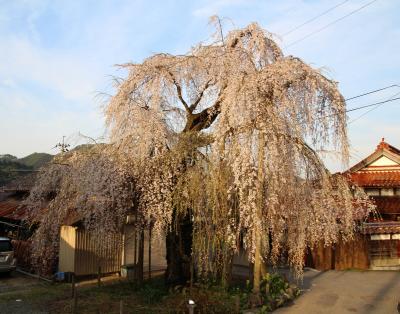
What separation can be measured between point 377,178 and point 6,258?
68.3ft

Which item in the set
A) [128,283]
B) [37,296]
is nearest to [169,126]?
[128,283]

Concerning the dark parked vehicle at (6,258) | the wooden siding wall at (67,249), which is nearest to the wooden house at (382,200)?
the wooden siding wall at (67,249)

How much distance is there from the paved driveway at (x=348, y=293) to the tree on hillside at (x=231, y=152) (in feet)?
6.35

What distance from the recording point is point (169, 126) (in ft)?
47.1

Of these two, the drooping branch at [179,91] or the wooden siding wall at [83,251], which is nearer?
the drooping branch at [179,91]

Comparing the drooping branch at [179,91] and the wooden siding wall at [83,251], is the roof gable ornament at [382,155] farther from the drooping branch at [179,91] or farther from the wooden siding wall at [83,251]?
the wooden siding wall at [83,251]

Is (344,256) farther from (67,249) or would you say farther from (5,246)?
(5,246)

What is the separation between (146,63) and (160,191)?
15.0 feet

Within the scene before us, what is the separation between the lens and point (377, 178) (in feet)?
80.2

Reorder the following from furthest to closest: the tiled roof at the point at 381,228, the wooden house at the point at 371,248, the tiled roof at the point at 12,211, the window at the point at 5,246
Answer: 1. the wooden house at the point at 371,248
2. the tiled roof at the point at 381,228
3. the tiled roof at the point at 12,211
4. the window at the point at 5,246

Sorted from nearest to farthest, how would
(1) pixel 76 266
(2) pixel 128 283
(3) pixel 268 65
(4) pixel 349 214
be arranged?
1. (3) pixel 268 65
2. (4) pixel 349 214
3. (2) pixel 128 283
4. (1) pixel 76 266

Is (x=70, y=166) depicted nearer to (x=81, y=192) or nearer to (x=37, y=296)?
(x=81, y=192)

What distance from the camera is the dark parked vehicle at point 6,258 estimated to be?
17.7 meters

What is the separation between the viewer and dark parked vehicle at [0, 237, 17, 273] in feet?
58.1
